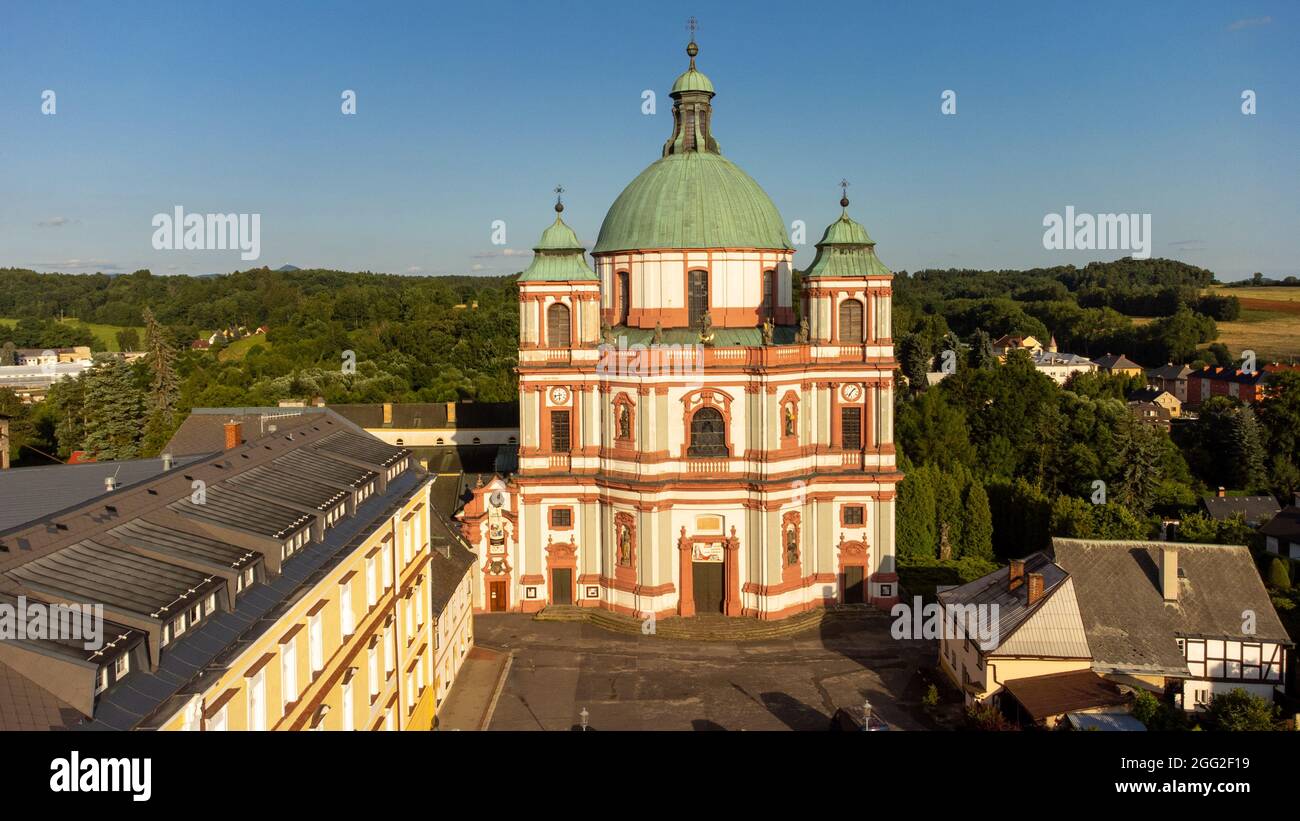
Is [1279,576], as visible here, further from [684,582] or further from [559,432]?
[559,432]

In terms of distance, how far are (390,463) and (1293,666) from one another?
94.2 feet

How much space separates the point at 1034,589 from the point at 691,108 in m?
26.1

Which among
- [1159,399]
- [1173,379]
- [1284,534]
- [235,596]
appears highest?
[1173,379]

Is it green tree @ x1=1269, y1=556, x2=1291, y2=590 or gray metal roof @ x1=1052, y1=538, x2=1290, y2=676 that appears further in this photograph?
green tree @ x1=1269, y1=556, x2=1291, y2=590

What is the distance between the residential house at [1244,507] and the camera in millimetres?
59750

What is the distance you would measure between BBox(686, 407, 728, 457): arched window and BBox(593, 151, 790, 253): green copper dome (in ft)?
23.4

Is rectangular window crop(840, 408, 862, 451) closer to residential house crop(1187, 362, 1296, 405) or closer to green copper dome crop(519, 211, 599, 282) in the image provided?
green copper dome crop(519, 211, 599, 282)

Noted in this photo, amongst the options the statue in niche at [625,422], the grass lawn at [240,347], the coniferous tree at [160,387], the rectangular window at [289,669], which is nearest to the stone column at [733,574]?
the statue in niche at [625,422]

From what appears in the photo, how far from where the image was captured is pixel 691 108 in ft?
155

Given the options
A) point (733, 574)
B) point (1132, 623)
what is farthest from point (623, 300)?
point (1132, 623)

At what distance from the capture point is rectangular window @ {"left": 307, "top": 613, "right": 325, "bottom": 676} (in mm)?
19469

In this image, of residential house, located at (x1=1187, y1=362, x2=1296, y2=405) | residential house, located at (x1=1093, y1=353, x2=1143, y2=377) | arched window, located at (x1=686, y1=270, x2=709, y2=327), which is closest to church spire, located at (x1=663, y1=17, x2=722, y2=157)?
arched window, located at (x1=686, y1=270, x2=709, y2=327)

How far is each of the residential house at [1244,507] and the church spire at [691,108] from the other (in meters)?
36.7

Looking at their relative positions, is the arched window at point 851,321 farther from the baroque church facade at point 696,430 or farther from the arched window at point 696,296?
the arched window at point 696,296
